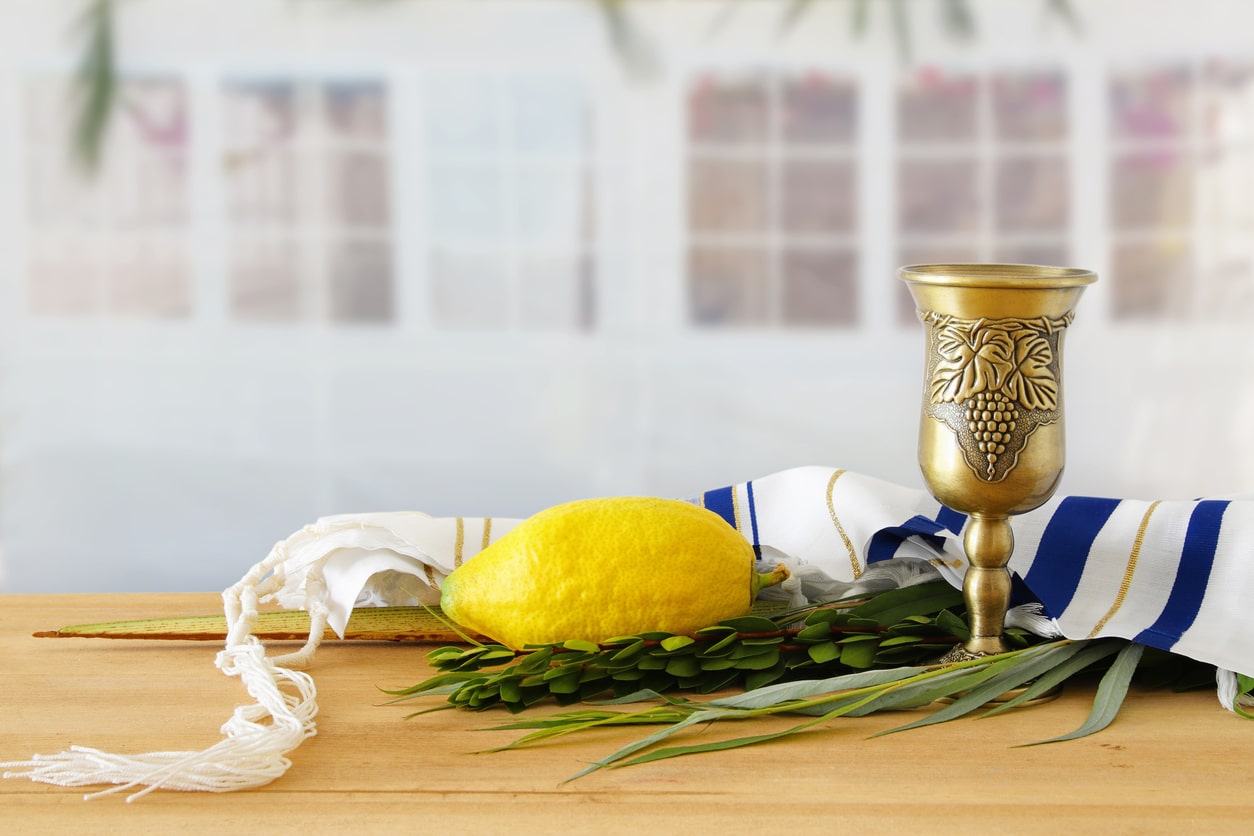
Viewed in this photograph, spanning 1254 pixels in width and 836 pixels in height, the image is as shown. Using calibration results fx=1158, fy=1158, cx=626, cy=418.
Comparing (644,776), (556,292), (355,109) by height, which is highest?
(355,109)

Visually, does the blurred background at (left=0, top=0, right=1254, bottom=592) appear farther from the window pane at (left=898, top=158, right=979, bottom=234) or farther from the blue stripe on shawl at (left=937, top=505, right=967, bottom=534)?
the blue stripe on shawl at (left=937, top=505, right=967, bottom=534)

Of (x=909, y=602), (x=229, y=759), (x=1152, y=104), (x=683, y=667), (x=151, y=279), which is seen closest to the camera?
(x=229, y=759)

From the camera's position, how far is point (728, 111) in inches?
129

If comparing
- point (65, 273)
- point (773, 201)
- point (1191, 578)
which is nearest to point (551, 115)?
point (773, 201)

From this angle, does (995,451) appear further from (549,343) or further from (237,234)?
(237,234)

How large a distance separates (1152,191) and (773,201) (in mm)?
1070

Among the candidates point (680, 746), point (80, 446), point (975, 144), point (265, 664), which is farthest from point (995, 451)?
point (80, 446)

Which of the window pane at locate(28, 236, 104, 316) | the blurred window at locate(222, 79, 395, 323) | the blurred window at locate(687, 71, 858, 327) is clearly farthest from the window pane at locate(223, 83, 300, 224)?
the blurred window at locate(687, 71, 858, 327)

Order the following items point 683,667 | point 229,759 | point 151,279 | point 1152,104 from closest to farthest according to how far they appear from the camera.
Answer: point 229,759 → point 683,667 → point 1152,104 → point 151,279

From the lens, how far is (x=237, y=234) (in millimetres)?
3316

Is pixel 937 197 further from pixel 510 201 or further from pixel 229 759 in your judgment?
pixel 229 759

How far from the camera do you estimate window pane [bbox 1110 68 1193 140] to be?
10.6 ft

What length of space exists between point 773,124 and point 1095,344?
1.10 meters

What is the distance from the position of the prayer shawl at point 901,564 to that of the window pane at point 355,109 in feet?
8.70
